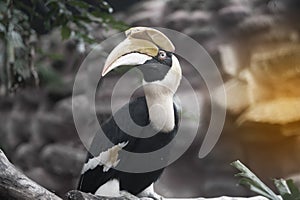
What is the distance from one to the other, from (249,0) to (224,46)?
246 millimetres

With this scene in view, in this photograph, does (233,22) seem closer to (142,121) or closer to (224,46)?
(224,46)

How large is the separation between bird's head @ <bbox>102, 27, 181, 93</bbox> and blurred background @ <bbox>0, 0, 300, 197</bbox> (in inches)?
38.2

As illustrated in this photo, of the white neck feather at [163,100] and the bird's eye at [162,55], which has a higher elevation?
the bird's eye at [162,55]

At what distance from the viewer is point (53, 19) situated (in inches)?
56.7

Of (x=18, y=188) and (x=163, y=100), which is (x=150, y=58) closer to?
(x=163, y=100)

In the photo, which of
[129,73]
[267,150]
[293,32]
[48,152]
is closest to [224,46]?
[293,32]

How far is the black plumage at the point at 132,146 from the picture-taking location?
107 centimetres

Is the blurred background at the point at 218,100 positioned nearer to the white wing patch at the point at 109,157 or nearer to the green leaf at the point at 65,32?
the green leaf at the point at 65,32

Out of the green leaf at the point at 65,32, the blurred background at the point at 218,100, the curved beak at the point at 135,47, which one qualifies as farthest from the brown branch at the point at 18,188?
the blurred background at the point at 218,100

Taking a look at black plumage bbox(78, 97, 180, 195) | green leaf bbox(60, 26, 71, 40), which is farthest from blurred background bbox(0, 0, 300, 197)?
black plumage bbox(78, 97, 180, 195)

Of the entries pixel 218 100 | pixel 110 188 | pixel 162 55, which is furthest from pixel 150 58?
pixel 218 100

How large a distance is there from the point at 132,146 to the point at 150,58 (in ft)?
0.59

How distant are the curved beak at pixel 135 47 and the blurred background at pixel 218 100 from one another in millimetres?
1038

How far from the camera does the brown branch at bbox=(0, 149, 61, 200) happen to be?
804 millimetres
